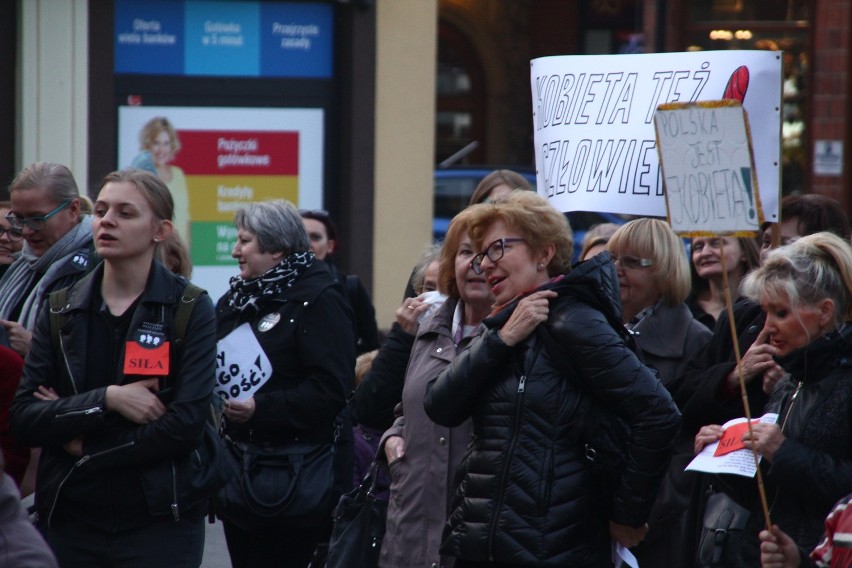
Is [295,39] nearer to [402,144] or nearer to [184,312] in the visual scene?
[402,144]

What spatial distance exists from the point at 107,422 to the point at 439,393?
112cm

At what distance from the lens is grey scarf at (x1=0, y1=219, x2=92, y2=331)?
5.32 metres

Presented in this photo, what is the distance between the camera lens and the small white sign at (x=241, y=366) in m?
5.60

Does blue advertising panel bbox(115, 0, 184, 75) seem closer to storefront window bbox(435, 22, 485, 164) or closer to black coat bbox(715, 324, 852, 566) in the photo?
black coat bbox(715, 324, 852, 566)

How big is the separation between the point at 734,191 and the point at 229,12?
258 inches

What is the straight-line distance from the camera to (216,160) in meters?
10.2

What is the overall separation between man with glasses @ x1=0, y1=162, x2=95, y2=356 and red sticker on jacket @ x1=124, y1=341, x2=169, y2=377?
857 mm

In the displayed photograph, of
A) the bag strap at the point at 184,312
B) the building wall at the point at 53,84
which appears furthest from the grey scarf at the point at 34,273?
the building wall at the point at 53,84

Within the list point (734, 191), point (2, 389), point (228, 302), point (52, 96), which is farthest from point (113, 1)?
point (734, 191)

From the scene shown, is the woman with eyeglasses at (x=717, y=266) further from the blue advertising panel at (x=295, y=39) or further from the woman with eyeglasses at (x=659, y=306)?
the blue advertising panel at (x=295, y=39)

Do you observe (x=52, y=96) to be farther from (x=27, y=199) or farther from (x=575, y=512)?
(x=575, y=512)

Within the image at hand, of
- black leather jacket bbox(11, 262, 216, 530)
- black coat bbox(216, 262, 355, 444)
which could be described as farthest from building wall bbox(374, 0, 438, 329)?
black leather jacket bbox(11, 262, 216, 530)

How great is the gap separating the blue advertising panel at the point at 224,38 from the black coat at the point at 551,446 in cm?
656

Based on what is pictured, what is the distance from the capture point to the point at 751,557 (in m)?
Answer: 4.24
